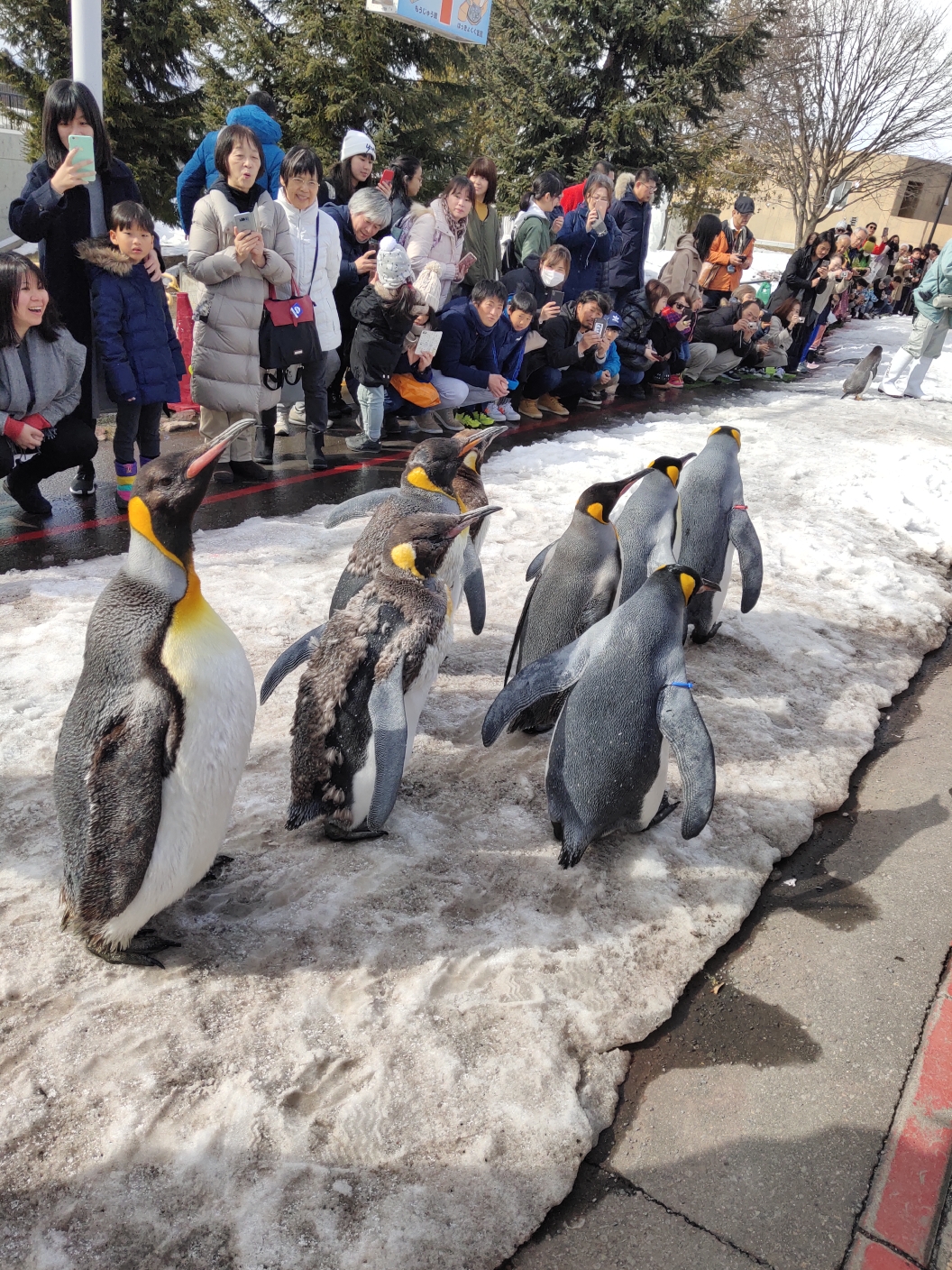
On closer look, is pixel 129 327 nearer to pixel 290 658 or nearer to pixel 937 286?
pixel 290 658

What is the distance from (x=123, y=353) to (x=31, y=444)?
0.68 metres

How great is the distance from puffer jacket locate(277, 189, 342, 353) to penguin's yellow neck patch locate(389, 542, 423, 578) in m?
3.03

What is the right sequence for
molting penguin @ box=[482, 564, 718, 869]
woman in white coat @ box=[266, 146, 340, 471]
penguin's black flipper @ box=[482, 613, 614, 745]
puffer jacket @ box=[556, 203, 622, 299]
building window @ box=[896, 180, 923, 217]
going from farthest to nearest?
1. building window @ box=[896, 180, 923, 217]
2. puffer jacket @ box=[556, 203, 622, 299]
3. woman in white coat @ box=[266, 146, 340, 471]
4. penguin's black flipper @ box=[482, 613, 614, 745]
5. molting penguin @ box=[482, 564, 718, 869]

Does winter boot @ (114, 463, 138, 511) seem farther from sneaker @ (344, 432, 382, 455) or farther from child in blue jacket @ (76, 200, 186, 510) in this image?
sneaker @ (344, 432, 382, 455)

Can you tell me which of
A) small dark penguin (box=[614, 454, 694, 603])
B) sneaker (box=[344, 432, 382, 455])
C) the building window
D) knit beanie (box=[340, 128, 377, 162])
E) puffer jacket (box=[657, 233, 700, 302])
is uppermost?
the building window

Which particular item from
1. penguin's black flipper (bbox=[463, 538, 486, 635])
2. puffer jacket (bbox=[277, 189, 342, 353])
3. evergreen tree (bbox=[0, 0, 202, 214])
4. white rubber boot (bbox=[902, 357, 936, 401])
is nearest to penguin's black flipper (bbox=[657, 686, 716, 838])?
penguin's black flipper (bbox=[463, 538, 486, 635])

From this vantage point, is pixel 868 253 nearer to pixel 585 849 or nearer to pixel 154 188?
pixel 154 188

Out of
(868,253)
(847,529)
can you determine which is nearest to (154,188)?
(847,529)

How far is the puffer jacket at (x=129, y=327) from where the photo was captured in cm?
392

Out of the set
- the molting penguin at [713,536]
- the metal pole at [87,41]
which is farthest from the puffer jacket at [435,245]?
the molting penguin at [713,536]

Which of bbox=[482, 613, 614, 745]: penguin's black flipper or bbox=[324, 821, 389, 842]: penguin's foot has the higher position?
bbox=[482, 613, 614, 745]: penguin's black flipper

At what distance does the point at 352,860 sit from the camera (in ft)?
7.48

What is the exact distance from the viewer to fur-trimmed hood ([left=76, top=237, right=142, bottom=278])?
12.7ft

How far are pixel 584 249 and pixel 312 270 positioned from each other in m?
3.71
